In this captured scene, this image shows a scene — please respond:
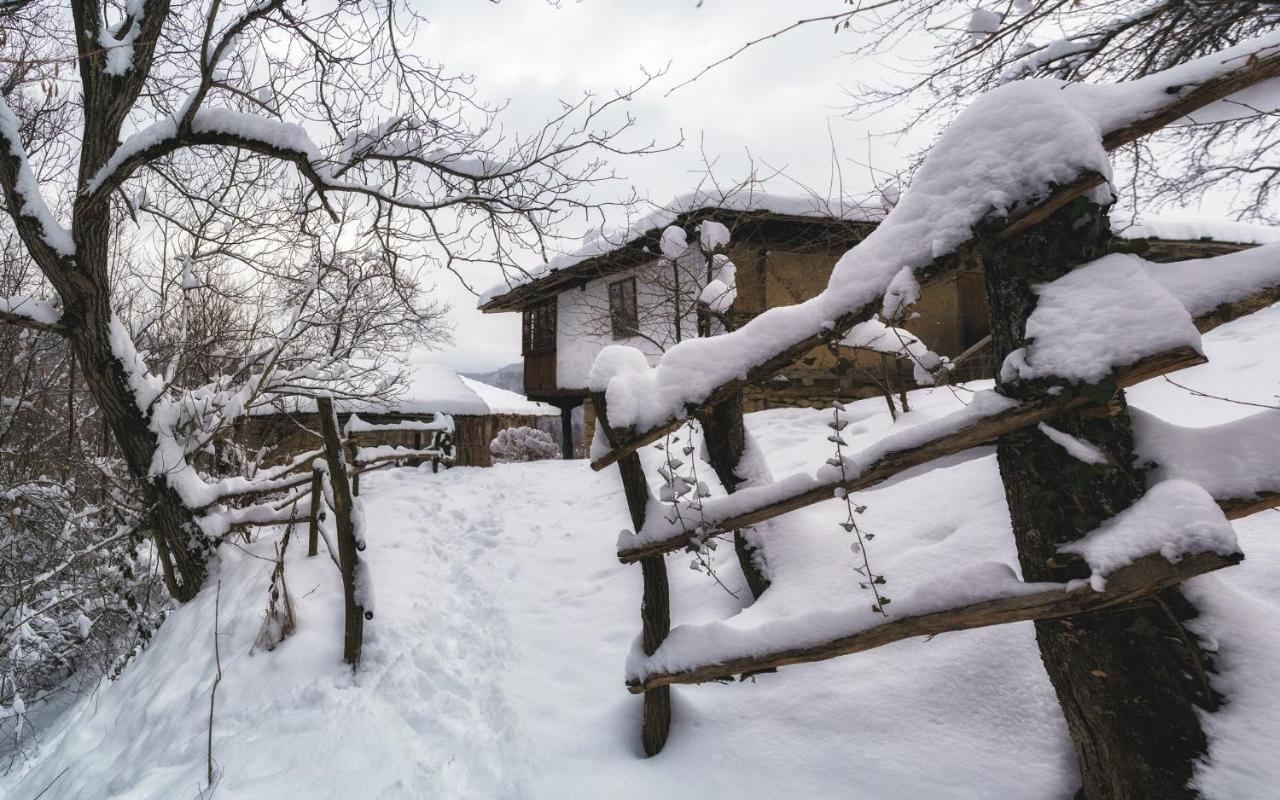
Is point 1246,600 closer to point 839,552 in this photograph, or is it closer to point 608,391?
point 839,552

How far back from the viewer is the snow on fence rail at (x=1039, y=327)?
1.23 m

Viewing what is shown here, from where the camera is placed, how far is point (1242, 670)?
1302 mm

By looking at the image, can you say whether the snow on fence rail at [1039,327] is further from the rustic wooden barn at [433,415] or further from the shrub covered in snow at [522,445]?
the shrub covered in snow at [522,445]

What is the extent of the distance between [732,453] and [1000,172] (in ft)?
6.13

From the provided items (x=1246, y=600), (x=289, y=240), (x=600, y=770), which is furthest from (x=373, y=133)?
(x=1246, y=600)

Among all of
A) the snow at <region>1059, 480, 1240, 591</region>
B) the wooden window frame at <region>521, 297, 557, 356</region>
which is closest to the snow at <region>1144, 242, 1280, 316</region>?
the snow at <region>1059, 480, 1240, 591</region>

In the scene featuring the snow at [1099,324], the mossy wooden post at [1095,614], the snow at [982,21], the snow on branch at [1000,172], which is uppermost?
the snow at [982,21]

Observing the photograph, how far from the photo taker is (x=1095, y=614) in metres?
1.40

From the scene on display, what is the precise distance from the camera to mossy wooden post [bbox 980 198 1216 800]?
1.31 meters

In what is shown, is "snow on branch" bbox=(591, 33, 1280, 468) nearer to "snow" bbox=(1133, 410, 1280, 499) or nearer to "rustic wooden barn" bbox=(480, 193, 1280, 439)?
"snow" bbox=(1133, 410, 1280, 499)

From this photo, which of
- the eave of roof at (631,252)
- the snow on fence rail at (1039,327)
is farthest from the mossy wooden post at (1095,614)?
the eave of roof at (631,252)

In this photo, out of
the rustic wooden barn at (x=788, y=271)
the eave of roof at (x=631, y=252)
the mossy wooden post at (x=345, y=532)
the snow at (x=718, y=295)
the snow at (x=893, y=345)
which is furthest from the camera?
the rustic wooden barn at (x=788, y=271)

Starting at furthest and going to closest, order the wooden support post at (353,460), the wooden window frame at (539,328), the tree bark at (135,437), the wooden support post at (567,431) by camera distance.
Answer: the wooden support post at (567,431) < the wooden window frame at (539,328) < the wooden support post at (353,460) < the tree bark at (135,437)

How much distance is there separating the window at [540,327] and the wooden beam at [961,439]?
14.3m
